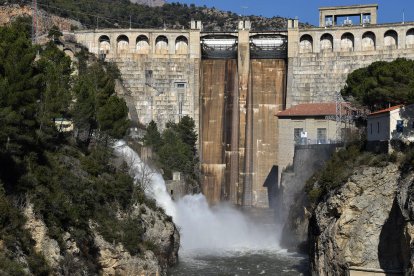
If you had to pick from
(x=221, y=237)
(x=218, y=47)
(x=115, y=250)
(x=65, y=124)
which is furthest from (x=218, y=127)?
(x=115, y=250)

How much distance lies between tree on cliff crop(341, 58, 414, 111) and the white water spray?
15.6 meters

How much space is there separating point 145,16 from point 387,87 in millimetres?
89746

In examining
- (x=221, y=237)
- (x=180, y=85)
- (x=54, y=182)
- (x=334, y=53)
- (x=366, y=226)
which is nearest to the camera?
(x=54, y=182)

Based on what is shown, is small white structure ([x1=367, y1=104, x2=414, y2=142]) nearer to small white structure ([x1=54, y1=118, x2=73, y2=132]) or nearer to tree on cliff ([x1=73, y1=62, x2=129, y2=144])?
tree on cliff ([x1=73, y1=62, x2=129, y2=144])

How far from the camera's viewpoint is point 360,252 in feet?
142

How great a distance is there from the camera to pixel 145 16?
141 meters

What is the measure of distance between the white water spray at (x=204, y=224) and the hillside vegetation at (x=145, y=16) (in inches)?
1918

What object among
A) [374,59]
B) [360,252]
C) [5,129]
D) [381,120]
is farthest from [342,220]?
[374,59]

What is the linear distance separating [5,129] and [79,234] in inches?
284

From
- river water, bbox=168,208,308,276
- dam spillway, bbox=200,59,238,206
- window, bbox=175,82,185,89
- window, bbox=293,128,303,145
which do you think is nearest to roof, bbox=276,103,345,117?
window, bbox=293,128,303,145

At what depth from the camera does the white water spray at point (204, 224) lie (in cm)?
6800

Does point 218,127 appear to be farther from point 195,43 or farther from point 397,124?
point 397,124

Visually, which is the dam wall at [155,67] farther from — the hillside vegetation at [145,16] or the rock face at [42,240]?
the rock face at [42,240]

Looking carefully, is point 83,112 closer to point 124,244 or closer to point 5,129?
point 124,244
